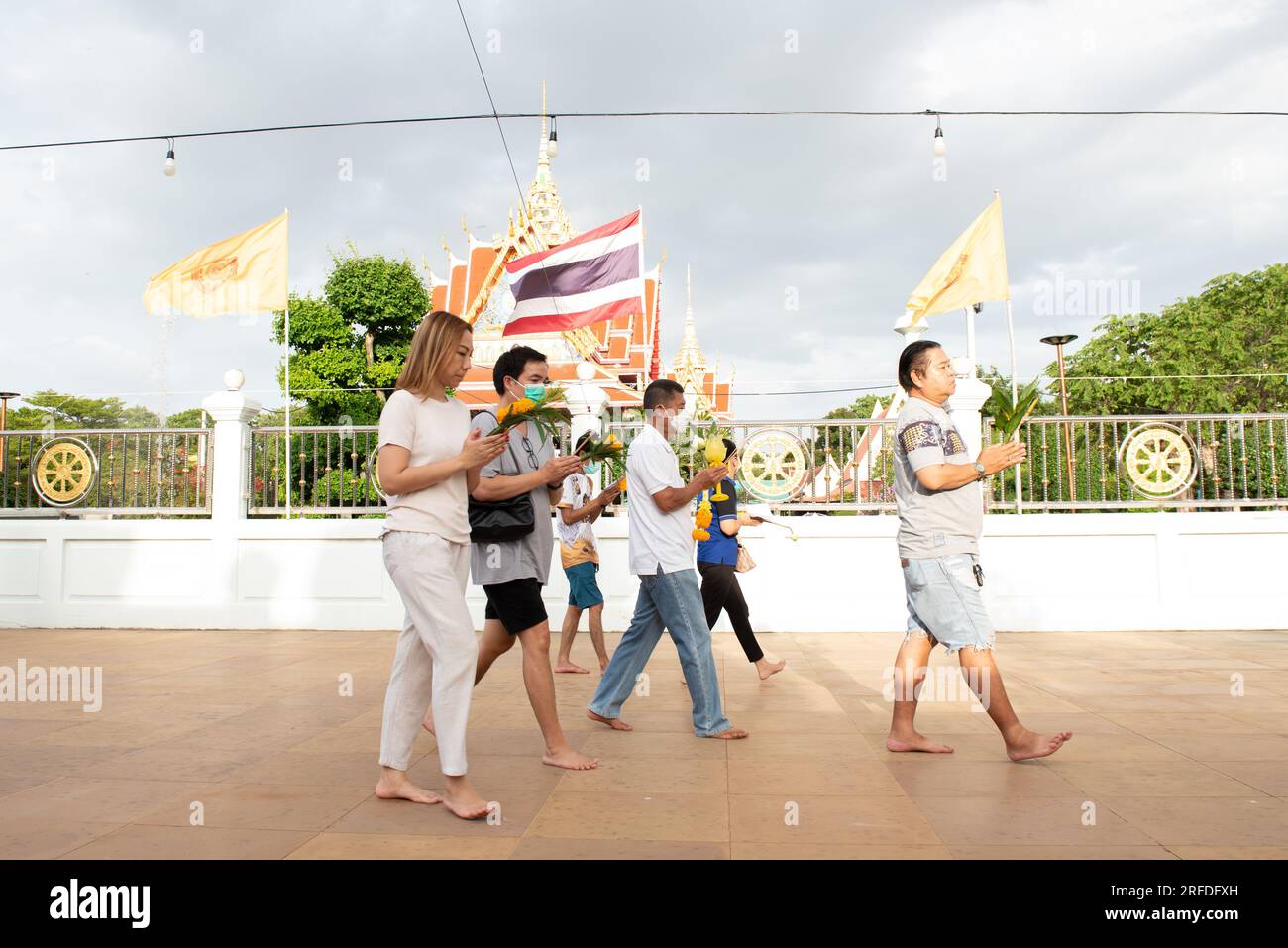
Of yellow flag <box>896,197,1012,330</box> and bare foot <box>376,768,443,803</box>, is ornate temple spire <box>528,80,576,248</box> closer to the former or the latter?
yellow flag <box>896,197,1012,330</box>

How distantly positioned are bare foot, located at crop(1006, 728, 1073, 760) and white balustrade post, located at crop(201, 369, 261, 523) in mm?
8626

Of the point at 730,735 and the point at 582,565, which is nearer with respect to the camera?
the point at 730,735

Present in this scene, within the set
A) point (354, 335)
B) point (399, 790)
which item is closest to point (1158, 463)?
point (399, 790)

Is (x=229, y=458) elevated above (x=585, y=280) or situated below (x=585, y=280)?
below

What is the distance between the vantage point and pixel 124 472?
33.0 feet

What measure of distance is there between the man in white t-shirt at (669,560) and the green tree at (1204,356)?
110 ft

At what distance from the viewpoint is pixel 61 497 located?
33.0 ft

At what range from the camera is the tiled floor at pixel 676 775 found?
313 centimetres

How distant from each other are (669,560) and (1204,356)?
3877 centimetres

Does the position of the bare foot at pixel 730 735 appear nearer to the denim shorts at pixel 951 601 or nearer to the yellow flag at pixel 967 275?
the denim shorts at pixel 951 601

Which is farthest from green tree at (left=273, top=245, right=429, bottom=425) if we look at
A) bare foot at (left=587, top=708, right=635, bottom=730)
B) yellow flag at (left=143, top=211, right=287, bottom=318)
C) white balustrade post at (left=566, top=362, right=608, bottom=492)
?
bare foot at (left=587, top=708, right=635, bottom=730)

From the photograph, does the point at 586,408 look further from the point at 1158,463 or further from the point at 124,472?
the point at 1158,463

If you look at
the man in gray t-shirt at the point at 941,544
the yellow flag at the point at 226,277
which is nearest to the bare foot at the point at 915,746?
the man in gray t-shirt at the point at 941,544
